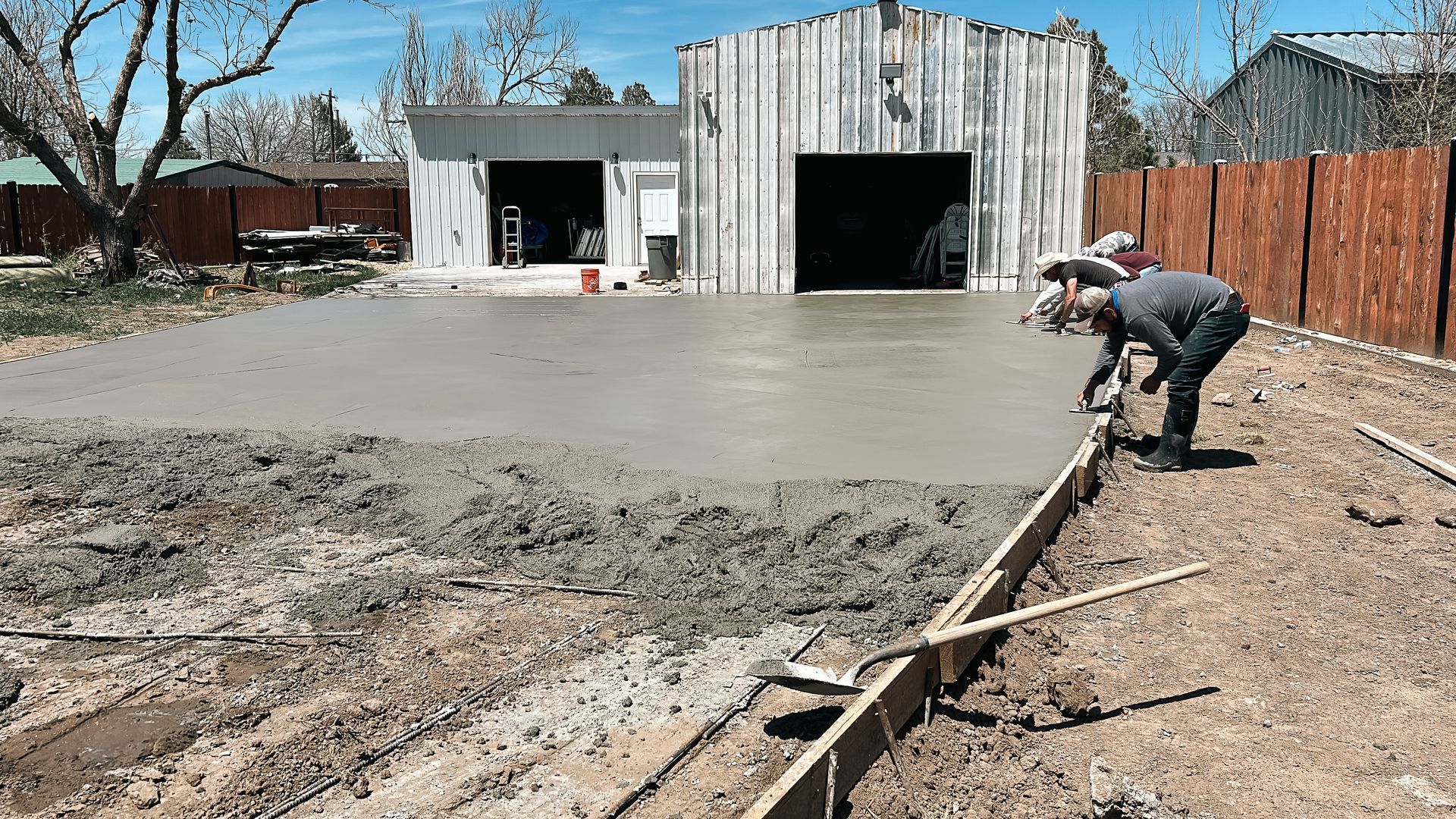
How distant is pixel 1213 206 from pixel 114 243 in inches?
764

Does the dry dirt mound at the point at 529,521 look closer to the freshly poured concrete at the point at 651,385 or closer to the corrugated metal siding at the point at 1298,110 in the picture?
the freshly poured concrete at the point at 651,385

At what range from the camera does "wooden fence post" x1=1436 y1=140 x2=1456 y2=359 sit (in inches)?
406

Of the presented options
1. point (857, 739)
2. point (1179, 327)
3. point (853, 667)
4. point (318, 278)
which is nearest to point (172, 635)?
point (853, 667)

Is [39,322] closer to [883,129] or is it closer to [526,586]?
[526,586]

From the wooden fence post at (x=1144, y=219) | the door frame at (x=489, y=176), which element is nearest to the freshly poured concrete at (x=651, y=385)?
the wooden fence post at (x=1144, y=219)

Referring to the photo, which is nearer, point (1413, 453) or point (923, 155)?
point (1413, 453)

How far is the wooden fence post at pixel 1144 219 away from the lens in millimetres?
17984

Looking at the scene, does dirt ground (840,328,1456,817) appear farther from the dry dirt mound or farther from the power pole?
the power pole

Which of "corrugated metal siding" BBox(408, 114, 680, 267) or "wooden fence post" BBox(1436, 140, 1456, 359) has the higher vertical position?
"corrugated metal siding" BBox(408, 114, 680, 267)

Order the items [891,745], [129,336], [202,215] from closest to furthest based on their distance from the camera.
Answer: [891,745]
[129,336]
[202,215]

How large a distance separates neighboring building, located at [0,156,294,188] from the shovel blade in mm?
42561

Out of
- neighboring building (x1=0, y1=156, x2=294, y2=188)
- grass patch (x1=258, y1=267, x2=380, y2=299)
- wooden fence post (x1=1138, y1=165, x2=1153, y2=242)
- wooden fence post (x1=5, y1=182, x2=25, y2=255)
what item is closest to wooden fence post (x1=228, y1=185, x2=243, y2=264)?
grass patch (x1=258, y1=267, x2=380, y2=299)

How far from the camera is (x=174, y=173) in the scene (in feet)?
145

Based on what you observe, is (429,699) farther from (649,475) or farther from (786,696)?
(649,475)
